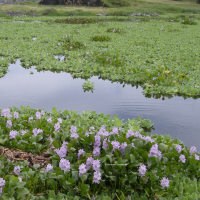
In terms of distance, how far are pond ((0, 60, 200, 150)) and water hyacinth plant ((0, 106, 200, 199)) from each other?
145 centimetres

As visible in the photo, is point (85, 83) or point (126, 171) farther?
point (85, 83)

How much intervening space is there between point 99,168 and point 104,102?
10.9 feet

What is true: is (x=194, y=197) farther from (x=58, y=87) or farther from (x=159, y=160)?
(x=58, y=87)

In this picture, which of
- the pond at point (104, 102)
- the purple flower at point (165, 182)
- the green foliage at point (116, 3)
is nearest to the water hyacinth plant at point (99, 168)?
the purple flower at point (165, 182)

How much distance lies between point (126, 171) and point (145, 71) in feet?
17.5

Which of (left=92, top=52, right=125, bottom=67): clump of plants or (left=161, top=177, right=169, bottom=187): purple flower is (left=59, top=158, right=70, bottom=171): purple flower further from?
(left=92, top=52, right=125, bottom=67): clump of plants

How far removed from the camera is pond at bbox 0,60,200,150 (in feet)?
15.5

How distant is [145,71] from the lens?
7.51 metres

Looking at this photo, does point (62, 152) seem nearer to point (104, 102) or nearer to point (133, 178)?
point (133, 178)

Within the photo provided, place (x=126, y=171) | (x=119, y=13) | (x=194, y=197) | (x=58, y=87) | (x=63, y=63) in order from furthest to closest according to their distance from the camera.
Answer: (x=119, y=13) → (x=63, y=63) → (x=58, y=87) → (x=126, y=171) → (x=194, y=197)

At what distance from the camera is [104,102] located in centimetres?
576

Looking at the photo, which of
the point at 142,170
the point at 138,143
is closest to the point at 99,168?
the point at 142,170

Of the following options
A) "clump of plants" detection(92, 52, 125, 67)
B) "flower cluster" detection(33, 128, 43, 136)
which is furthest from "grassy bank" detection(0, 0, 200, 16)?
"flower cluster" detection(33, 128, 43, 136)

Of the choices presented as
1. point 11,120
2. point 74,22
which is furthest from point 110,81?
point 74,22
